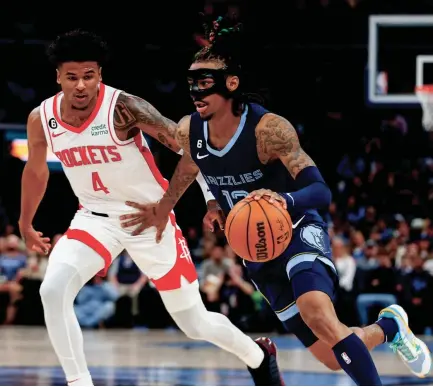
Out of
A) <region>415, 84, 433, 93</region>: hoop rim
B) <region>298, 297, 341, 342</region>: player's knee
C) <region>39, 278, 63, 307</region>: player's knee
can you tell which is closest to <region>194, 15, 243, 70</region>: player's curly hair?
<region>298, 297, 341, 342</region>: player's knee

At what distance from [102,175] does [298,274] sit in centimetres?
147

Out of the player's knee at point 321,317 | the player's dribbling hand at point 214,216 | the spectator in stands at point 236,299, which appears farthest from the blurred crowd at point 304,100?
the player's knee at point 321,317

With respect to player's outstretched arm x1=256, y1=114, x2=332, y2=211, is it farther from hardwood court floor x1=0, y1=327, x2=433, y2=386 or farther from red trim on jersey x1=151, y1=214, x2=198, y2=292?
hardwood court floor x1=0, y1=327, x2=433, y2=386

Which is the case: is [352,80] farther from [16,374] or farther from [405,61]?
[16,374]

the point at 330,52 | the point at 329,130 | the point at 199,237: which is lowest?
the point at 199,237

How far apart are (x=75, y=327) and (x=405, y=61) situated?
1135 cm

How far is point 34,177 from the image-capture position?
19.5 ft

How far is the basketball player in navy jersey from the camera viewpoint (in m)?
4.84

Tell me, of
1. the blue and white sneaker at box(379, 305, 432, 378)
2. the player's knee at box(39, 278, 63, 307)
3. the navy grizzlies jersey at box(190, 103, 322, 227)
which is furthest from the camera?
the blue and white sneaker at box(379, 305, 432, 378)

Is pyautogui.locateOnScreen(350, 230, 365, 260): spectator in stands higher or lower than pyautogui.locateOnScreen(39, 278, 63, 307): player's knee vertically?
lower

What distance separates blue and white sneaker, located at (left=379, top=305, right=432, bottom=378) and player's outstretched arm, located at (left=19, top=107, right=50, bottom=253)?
2244 millimetres

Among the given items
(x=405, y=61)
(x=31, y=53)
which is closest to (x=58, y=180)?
(x=31, y=53)

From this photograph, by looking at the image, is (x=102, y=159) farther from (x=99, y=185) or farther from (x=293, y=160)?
(x=293, y=160)

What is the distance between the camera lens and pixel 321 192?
15.7ft
